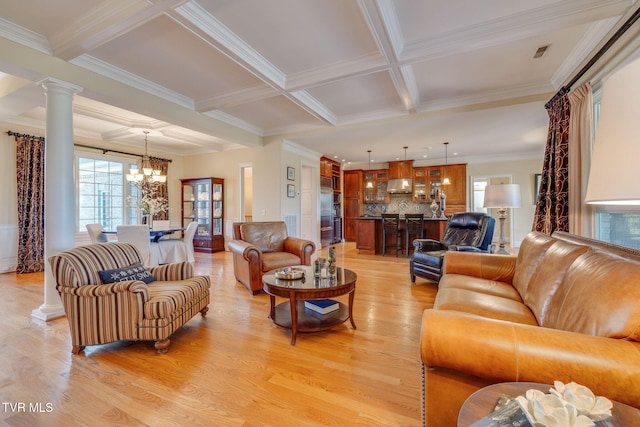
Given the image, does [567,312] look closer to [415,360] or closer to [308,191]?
[415,360]

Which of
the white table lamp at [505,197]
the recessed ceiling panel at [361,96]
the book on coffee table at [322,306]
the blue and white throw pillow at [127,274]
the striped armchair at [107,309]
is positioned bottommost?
the book on coffee table at [322,306]

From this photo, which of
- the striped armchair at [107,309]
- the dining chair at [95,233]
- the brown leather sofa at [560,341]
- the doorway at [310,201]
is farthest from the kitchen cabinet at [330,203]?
the brown leather sofa at [560,341]

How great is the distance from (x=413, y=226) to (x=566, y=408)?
6.14 meters

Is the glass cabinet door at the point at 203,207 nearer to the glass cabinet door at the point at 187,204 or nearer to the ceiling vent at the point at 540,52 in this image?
the glass cabinet door at the point at 187,204

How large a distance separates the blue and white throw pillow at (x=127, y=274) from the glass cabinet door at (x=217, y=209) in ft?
15.1

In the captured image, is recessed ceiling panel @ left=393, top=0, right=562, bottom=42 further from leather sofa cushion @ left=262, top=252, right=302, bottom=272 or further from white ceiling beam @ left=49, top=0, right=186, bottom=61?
leather sofa cushion @ left=262, top=252, right=302, bottom=272

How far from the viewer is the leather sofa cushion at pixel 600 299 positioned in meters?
1.06

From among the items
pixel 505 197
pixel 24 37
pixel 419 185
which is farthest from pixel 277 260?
pixel 419 185

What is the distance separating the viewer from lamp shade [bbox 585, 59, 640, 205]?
0.73 meters

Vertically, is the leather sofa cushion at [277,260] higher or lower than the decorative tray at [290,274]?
lower

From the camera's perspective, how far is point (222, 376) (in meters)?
1.90

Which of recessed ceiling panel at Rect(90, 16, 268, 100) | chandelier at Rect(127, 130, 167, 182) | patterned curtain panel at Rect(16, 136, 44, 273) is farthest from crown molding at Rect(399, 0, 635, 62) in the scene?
patterned curtain panel at Rect(16, 136, 44, 273)

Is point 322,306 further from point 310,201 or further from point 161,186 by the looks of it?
point 161,186

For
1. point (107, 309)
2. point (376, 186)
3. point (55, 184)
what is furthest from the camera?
point (376, 186)
